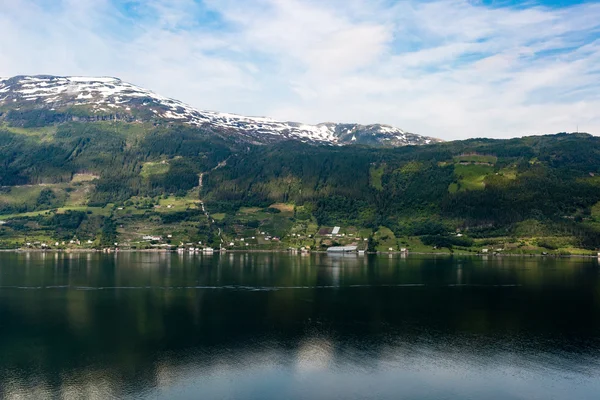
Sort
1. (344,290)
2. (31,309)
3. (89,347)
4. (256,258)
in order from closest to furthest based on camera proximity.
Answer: (89,347), (31,309), (344,290), (256,258)

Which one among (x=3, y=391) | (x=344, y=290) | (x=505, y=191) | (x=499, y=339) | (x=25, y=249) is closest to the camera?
(x=3, y=391)

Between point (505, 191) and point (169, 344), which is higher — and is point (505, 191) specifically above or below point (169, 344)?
above

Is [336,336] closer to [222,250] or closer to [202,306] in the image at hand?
[202,306]

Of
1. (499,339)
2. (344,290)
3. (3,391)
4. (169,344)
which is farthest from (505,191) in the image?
(3,391)

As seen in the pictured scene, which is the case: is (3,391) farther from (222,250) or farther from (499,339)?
(222,250)

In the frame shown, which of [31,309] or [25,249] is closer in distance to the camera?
[31,309]

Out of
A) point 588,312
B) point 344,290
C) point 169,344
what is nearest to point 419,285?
point 344,290
